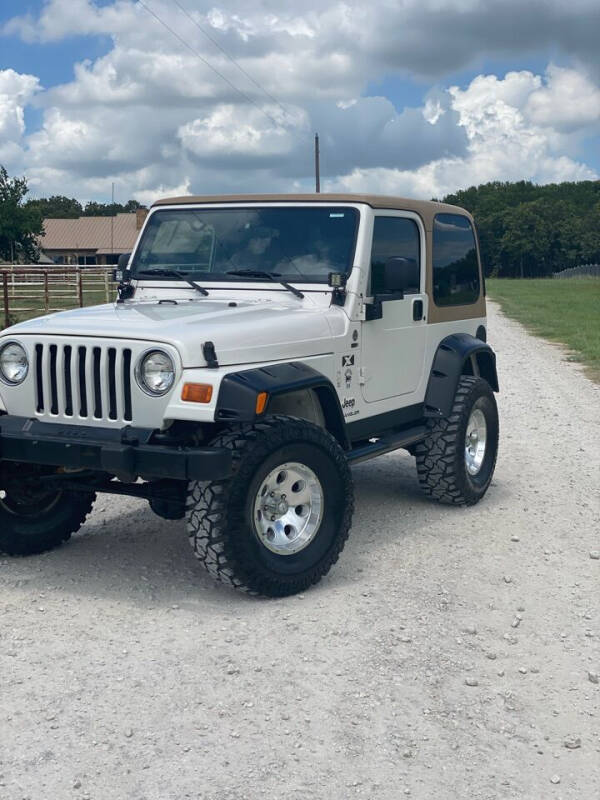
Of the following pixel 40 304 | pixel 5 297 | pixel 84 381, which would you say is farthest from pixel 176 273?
pixel 40 304

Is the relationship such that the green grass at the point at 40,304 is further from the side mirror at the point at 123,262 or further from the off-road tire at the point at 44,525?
the off-road tire at the point at 44,525

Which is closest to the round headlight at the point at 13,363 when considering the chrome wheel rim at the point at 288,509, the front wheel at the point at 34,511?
the front wheel at the point at 34,511

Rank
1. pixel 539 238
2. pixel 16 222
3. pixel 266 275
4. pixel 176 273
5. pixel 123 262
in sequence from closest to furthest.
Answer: pixel 266 275, pixel 176 273, pixel 123 262, pixel 16 222, pixel 539 238

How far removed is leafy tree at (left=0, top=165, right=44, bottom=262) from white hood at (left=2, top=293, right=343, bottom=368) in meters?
54.8

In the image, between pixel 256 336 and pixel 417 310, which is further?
pixel 417 310

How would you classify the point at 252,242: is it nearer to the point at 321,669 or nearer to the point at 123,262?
the point at 123,262

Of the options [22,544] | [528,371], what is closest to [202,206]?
[22,544]

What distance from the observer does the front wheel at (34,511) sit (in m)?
5.77

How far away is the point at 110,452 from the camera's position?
16.0 feet

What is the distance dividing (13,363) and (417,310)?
8.79 ft

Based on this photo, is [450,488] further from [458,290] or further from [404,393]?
[458,290]

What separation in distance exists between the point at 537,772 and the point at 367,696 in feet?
2.61

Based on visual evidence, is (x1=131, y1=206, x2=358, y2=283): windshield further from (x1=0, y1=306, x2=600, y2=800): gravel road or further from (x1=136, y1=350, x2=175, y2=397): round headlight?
(x1=0, y1=306, x2=600, y2=800): gravel road

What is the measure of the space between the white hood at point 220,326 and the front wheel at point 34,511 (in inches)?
33.5
